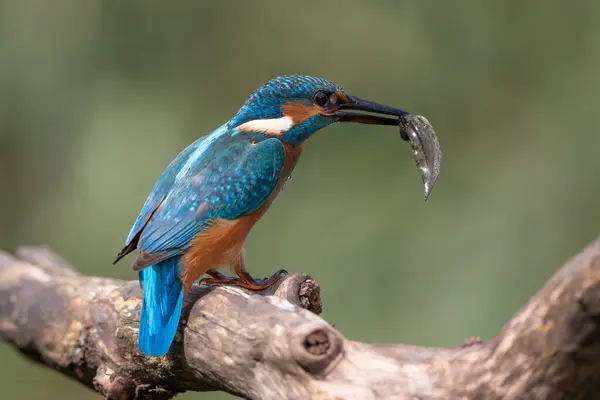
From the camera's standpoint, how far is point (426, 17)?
4.91 m

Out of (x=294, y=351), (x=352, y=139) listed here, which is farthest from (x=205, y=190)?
(x=352, y=139)

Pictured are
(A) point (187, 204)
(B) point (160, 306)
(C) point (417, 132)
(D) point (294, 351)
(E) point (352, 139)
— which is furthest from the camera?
(E) point (352, 139)

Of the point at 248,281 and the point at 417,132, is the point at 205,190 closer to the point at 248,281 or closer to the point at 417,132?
the point at 248,281

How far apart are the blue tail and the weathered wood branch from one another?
0.06 meters

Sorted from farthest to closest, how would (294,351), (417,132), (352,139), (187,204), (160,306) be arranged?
(352,139) < (417,132) < (187,204) < (160,306) < (294,351)

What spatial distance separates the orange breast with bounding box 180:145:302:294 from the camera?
2486mm

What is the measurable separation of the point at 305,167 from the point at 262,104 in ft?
6.89

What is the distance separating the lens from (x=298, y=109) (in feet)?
9.39

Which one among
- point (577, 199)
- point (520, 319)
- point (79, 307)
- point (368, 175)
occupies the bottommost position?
point (79, 307)

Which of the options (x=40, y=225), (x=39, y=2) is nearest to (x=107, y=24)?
(x=39, y=2)

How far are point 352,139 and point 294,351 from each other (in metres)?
3.12

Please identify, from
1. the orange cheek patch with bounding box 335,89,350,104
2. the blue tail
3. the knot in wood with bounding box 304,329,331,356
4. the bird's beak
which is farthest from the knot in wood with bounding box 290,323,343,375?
the orange cheek patch with bounding box 335,89,350,104

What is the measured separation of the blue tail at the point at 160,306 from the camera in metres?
2.22

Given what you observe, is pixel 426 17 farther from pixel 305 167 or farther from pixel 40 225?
pixel 40 225
